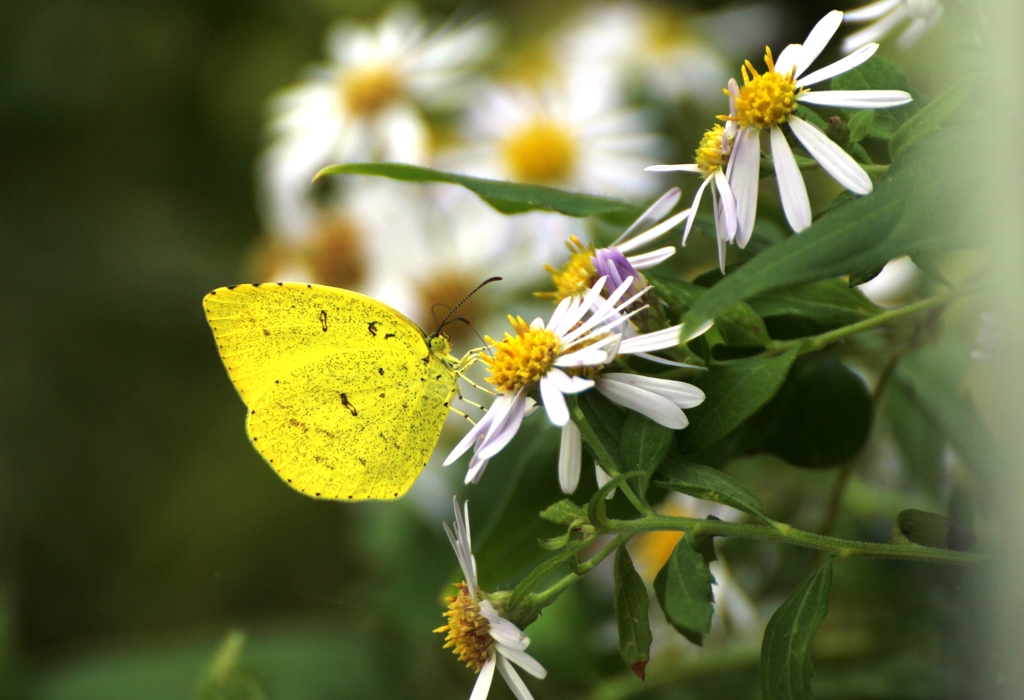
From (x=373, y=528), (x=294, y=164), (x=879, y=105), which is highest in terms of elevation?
(x=294, y=164)

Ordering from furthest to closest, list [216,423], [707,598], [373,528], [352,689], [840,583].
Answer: [216,423], [373,528], [352,689], [840,583], [707,598]

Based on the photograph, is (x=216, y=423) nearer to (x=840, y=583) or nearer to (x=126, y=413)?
(x=126, y=413)

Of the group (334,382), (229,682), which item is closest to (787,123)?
(334,382)

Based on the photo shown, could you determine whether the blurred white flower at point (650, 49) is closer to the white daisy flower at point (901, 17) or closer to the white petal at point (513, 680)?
the white daisy flower at point (901, 17)

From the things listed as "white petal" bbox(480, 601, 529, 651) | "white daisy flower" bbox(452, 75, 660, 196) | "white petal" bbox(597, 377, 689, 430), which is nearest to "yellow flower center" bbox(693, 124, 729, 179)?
"white petal" bbox(597, 377, 689, 430)

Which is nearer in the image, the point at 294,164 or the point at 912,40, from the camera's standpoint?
the point at 912,40

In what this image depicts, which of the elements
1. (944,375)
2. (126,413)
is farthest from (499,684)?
(126,413)

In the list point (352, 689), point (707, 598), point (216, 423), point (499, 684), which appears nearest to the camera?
point (707, 598)

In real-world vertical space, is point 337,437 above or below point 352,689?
above
